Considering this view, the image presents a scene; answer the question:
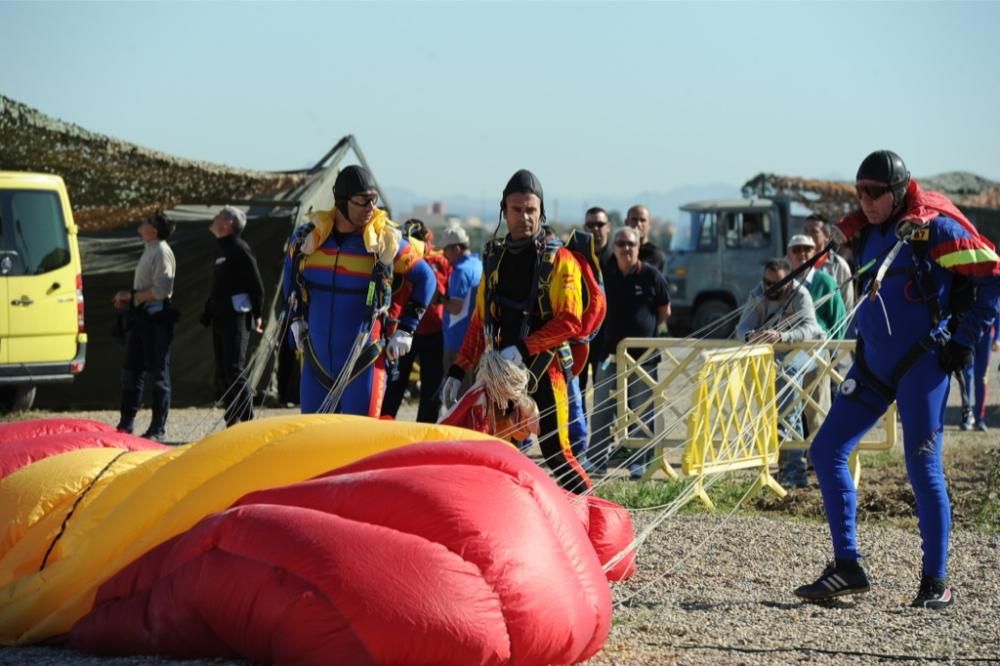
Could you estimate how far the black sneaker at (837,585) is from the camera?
19.3ft

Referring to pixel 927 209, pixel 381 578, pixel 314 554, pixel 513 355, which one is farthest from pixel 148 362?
pixel 381 578

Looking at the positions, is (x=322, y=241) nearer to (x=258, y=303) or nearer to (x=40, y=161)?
(x=258, y=303)

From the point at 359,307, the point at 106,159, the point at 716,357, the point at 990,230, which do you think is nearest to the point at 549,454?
the point at 359,307

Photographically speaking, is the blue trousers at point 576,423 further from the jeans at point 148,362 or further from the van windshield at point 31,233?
the van windshield at point 31,233

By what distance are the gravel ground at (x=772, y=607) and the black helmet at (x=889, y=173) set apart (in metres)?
1.74

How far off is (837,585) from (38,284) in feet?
29.4

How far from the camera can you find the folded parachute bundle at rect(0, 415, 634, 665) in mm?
4250

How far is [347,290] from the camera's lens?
7.29m

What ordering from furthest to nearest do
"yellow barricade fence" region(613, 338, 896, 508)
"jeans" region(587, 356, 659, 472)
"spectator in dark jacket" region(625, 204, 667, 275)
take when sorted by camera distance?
1. "spectator in dark jacket" region(625, 204, 667, 275)
2. "jeans" region(587, 356, 659, 472)
3. "yellow barricade fence" region(613, 338, 896, 508)

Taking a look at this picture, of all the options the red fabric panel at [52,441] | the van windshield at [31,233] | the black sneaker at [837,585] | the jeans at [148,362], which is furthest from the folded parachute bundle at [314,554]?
the van windshield at [31,233]

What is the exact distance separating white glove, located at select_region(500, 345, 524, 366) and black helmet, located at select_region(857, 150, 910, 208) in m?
1.78

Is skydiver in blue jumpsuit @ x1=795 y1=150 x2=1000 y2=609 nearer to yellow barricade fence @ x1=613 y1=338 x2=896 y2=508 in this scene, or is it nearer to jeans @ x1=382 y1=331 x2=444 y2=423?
yellow barricade fence @ x1=613 y1=338 x2=896 y2=508

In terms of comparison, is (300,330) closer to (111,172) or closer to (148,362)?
(148,362)

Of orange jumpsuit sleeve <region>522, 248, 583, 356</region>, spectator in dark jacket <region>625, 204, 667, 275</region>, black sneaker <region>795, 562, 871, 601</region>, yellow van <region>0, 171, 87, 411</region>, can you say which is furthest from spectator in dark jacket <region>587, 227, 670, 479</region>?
yellow van <region>0, 171, 87, 411</region>
